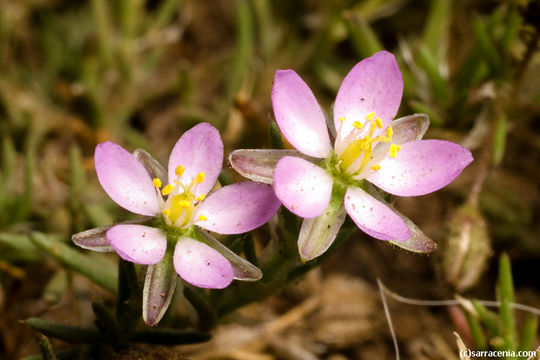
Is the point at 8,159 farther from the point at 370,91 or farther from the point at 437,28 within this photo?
the point at 437,28

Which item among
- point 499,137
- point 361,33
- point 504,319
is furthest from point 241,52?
point 504,319

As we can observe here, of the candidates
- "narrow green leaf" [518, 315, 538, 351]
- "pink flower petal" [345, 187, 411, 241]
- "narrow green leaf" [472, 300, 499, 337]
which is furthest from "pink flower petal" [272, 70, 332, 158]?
"narrow green leaf" [518, 315, 538, 351]

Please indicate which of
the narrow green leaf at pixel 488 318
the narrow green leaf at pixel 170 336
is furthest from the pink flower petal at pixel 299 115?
the narrow green leaf at pixel 488 318

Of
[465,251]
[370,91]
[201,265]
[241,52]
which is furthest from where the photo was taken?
[241,52]

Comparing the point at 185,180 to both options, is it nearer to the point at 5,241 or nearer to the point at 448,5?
the point at 5,241

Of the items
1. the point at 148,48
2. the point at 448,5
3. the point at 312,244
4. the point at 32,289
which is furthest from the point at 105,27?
the point at 312,244

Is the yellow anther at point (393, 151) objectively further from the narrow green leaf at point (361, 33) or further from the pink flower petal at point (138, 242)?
the narrow green leaf at point (361, 33)
